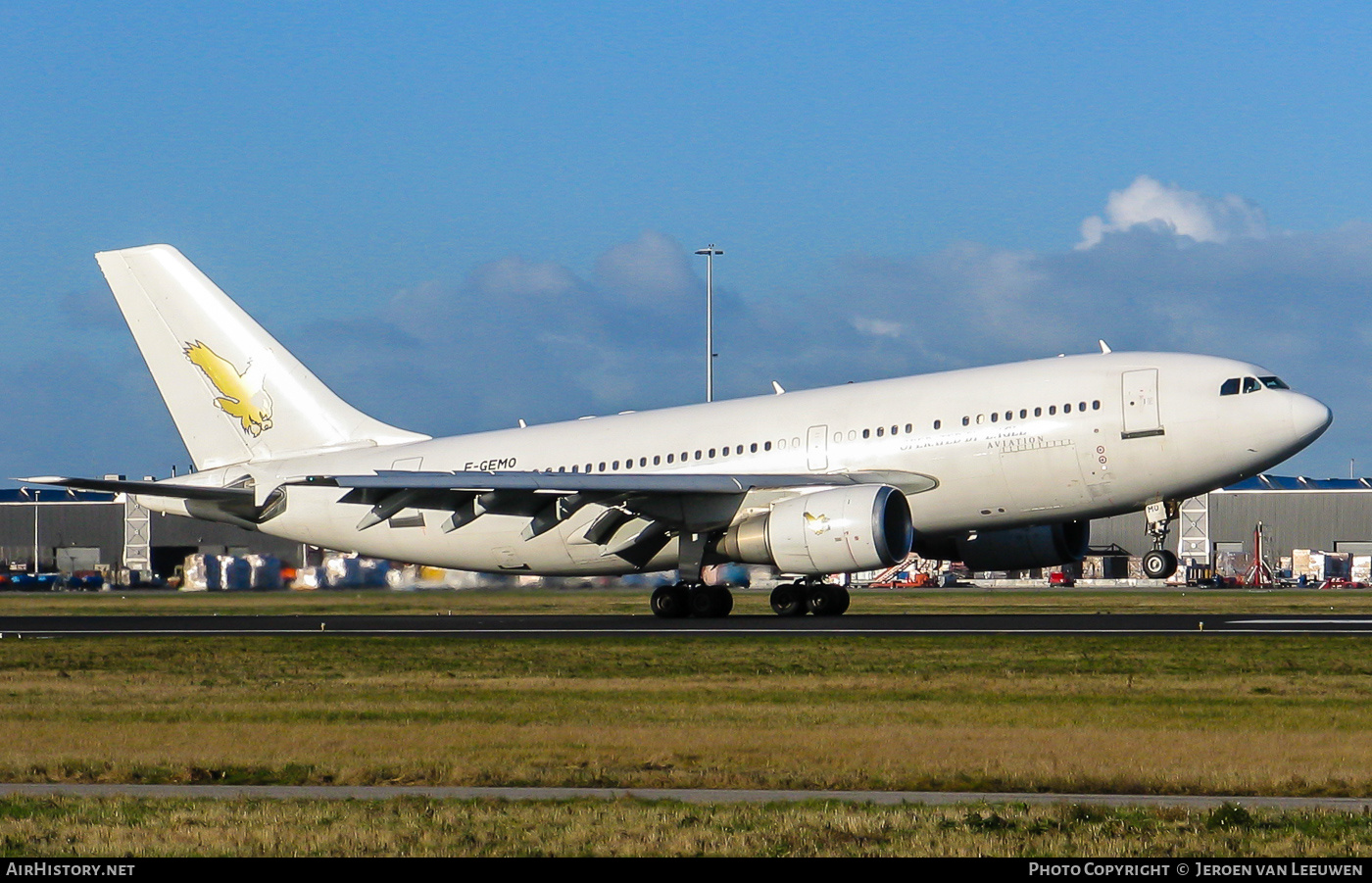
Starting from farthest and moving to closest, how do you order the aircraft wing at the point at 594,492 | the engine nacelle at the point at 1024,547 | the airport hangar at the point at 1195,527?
the airport hangar at the point at 1195,527, the engine nacelle at the point at 1024,547, the aircraft wing at the point at 594,492

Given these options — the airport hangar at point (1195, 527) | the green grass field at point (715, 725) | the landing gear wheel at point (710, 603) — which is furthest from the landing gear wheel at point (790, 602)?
the airport hangar at point (1195, 527)

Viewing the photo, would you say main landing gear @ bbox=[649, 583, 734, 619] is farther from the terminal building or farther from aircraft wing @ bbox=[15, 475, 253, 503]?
the terminal building

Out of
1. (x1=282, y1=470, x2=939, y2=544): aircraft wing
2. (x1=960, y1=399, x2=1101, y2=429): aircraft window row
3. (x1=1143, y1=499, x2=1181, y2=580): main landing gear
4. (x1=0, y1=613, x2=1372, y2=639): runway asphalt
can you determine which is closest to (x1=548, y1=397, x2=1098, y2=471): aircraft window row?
(x1=960, y1=399, x2=1101, y2=429): aircraft window row

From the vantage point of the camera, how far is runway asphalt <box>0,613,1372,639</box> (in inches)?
1152

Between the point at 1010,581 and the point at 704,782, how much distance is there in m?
67.7

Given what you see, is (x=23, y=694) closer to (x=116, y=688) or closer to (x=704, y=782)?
(x=116, y=688)

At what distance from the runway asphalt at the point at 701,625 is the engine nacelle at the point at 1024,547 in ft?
4.35

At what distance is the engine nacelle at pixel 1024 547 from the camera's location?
3622 cm

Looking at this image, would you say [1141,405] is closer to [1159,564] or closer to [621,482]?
[1159,564]

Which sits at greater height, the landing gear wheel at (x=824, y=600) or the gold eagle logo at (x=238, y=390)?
the gold eagle logo at (x=238, y=390)

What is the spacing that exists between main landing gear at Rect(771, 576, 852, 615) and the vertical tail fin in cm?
1209

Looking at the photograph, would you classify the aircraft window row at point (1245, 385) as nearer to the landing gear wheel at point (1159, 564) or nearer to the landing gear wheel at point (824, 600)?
the landing gear wheel at point (1159, 564)

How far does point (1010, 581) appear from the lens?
78562 mm

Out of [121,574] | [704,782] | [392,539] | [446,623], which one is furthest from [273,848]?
[121,574]
